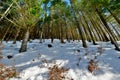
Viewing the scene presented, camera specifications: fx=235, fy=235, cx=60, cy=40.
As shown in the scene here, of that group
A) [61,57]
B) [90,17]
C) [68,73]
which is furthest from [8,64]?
[90,17]

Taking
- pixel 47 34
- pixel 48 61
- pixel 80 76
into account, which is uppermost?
pixel 47 34

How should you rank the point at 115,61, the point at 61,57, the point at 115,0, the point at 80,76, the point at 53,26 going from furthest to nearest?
the point at 53,26
the point at 115,0
the point at 61,57
the point at 115,61
the point at 80,76

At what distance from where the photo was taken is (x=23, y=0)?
1323 centimetres

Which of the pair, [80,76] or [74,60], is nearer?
[80,76]

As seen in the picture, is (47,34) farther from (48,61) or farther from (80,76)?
(80,76)

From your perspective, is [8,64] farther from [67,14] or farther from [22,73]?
[67,14]

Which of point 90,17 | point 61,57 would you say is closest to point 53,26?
point 90,17

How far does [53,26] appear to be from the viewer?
1063 inches

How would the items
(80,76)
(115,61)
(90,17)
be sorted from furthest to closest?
(90,17) → (115,61) → (80,76)

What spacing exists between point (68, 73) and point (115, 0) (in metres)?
5.47

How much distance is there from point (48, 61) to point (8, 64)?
6.46 feet

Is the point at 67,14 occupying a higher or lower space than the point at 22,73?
higher

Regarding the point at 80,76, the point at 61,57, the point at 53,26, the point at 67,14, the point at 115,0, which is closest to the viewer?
the point at 80,76

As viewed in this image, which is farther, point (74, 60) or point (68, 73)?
point (74, 60)
